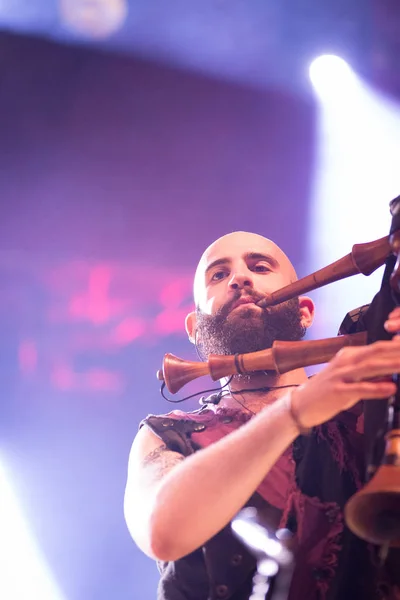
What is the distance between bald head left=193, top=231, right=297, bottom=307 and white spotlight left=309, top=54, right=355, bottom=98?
89.0 inches

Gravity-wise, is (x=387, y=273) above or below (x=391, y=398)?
above

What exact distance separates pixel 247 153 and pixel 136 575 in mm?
2821

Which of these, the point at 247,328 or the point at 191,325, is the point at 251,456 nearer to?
the point at 247,328

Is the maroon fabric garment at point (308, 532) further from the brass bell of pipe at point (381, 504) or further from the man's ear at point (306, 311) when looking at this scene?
the man's ear at point (306, 311)

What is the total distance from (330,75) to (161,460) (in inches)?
136

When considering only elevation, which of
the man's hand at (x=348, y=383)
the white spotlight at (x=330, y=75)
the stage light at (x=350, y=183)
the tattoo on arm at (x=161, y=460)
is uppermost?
the white spotlight at (x=330, y=75)

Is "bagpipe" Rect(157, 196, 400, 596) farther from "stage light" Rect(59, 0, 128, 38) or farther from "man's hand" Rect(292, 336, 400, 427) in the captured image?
"stage light" Rect(59, 0, 128, 38)

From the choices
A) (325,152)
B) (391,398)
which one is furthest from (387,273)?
(325,152)

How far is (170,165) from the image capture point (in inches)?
180

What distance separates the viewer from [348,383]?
1.36 metres

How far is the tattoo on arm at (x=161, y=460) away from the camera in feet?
6.14

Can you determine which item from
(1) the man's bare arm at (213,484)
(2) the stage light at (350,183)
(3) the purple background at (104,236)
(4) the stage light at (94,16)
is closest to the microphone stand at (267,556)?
(1) the man's bare arm at (213,484)

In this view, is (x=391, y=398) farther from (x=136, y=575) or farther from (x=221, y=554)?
(x=136, y=575)

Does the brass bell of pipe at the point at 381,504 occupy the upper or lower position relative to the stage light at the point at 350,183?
lower
